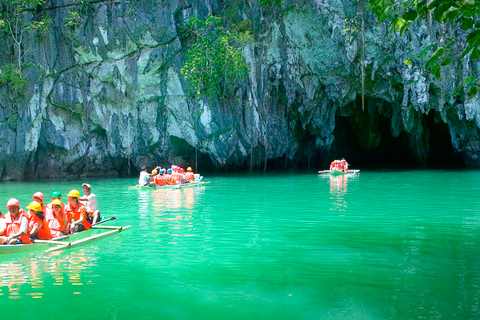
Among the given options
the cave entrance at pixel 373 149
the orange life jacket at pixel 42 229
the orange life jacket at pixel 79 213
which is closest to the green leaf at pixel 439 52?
the orange life jacket at pixel 42 229

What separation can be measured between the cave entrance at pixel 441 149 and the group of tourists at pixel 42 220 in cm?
2909

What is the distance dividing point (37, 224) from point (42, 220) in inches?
6.1

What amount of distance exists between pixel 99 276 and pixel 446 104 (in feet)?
78.1

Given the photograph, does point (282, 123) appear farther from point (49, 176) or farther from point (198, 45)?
point (49, 176)

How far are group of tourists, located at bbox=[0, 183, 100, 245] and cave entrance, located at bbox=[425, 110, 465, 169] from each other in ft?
95.4

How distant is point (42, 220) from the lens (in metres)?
8.85

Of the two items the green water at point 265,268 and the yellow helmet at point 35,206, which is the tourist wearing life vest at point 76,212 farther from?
the yellow helmet at point 35,206

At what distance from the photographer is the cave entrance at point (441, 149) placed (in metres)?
35.3

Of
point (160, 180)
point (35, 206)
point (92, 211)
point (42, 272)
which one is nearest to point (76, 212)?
point (92, 211)

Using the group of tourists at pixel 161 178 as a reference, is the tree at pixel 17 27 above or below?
above

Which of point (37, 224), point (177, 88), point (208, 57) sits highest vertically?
point (208, 57)

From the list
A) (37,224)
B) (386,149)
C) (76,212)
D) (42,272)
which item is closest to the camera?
(42,272)

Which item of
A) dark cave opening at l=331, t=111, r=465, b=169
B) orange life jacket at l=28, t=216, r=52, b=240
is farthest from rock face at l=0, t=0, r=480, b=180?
orange life jacket at l=28, t=216, r=52, b=240

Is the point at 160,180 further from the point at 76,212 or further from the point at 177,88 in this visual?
the point at 76,212
